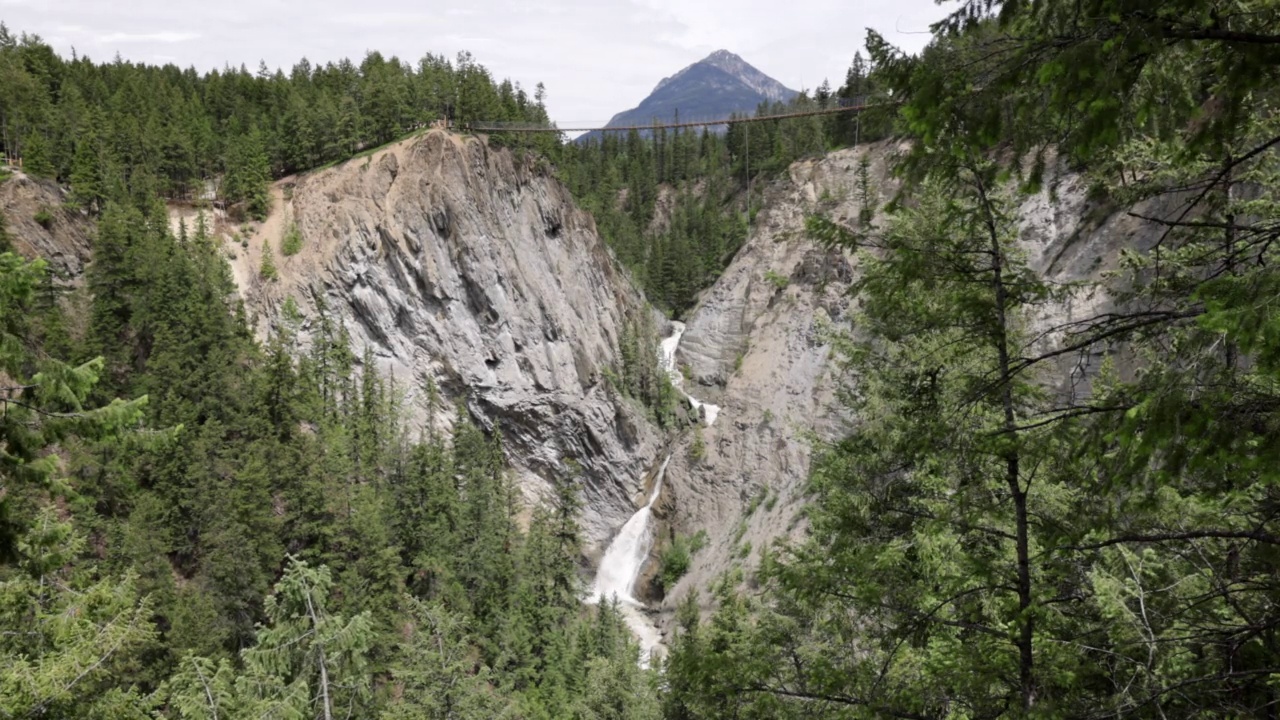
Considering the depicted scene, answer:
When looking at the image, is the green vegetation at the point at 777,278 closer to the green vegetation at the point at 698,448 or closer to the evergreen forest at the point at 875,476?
the evergreen forest at the point at 875,476

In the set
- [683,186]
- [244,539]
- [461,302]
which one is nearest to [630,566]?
[461,302]

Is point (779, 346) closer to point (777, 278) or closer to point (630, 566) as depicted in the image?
point (630, 566)

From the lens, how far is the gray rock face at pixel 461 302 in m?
47.8

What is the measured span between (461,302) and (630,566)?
2312 cm

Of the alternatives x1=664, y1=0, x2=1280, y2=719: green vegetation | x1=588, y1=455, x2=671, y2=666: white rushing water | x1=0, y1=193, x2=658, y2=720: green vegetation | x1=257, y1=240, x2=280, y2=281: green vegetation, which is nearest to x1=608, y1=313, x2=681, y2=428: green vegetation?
x1=588, y1=455, x2=671, y2=666: white rushing water

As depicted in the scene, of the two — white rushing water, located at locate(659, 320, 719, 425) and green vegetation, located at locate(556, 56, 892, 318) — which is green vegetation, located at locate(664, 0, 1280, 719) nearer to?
white rushing water, located at locate(659, 320, 719, 425)

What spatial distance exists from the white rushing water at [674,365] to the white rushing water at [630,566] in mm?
6804

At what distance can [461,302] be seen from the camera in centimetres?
5056

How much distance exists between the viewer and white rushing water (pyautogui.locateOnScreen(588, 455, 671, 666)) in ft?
128

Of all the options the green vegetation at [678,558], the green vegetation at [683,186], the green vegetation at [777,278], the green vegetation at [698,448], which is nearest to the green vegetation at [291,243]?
the green vegetation at [683,186]

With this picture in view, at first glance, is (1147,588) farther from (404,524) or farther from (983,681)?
(404,524)

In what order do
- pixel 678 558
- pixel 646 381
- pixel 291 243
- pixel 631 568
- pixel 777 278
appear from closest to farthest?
pixel 777 278 < pixel 678 558 < pixel 631 568 < pixel 291 243 < pixel 646 381

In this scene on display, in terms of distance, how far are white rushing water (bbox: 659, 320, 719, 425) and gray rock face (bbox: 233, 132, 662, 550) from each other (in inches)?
183

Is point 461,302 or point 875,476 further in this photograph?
point 461,302
